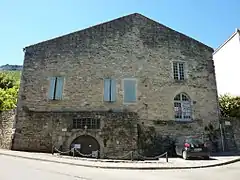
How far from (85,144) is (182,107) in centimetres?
797

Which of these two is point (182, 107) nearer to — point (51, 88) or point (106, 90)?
point (106, 90)

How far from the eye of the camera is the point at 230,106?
18.8 m

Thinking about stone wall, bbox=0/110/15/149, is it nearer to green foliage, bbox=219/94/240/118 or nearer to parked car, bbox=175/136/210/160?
parked car, bbox=175/136/210/160

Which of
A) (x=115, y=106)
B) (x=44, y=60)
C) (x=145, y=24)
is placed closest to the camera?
(x=115, y=106)

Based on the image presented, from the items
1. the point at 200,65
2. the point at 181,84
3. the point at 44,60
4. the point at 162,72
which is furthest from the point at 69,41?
the point at 200,65

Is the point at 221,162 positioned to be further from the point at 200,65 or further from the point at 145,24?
the point at 145,24

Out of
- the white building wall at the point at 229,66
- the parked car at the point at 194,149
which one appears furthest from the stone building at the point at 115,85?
the white building wall at the point at 229,66

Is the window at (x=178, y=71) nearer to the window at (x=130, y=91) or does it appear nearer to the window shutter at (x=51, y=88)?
the window at (x=130, y=91)

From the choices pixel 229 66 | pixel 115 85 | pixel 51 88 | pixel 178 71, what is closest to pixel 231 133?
pixel 178 71

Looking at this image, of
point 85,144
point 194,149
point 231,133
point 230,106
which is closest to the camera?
point 194,149

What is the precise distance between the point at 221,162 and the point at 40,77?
13.3 metres

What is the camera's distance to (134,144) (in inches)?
540

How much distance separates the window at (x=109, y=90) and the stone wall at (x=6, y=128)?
6796 millimetres

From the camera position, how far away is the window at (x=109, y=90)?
16.3 m
